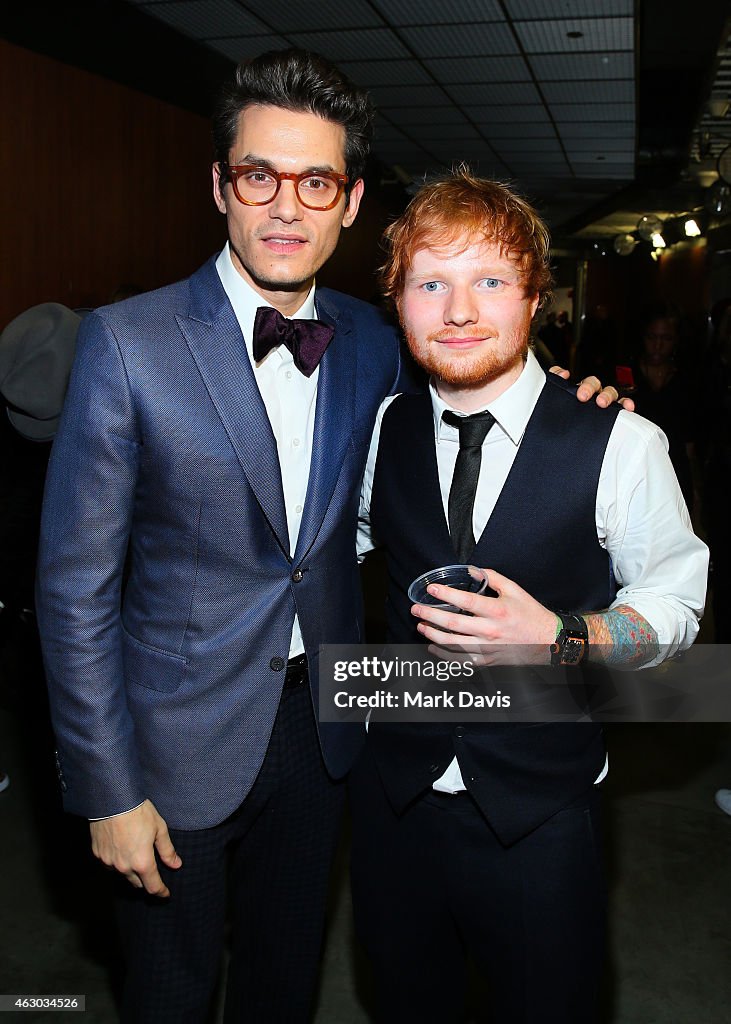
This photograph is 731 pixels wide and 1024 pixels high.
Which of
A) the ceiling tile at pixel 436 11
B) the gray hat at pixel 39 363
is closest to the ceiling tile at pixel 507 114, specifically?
the ceiling tile at pixel 436 11

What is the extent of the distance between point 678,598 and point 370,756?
61 cm

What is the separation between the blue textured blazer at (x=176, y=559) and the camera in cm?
137

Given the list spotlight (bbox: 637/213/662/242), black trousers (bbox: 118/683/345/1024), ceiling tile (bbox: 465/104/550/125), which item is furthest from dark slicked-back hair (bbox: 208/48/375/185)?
spotlight (bbox: 637/213/662/242)

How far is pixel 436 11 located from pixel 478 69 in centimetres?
141

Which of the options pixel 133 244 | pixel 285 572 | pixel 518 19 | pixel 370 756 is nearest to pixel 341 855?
pixel 370 756

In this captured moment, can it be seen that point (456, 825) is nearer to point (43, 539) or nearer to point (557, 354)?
point (43, 539)

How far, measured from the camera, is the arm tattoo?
4.43ft

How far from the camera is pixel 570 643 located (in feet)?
4.41

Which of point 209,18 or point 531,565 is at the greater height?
point 209,18

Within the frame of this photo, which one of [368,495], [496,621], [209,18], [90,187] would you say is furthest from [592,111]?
[496,621]

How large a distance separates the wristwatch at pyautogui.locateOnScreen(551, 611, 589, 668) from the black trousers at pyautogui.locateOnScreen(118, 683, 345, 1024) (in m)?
0.49

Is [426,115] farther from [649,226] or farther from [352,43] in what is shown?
[649,226]

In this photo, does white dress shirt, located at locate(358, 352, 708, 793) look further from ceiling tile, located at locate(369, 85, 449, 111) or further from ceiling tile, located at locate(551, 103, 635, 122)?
ceiling tile, located at locate(551, 103, 635, 122)

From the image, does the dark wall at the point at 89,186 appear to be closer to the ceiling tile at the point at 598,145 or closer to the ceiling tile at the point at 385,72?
the ceiling tile at the point at 385,72
